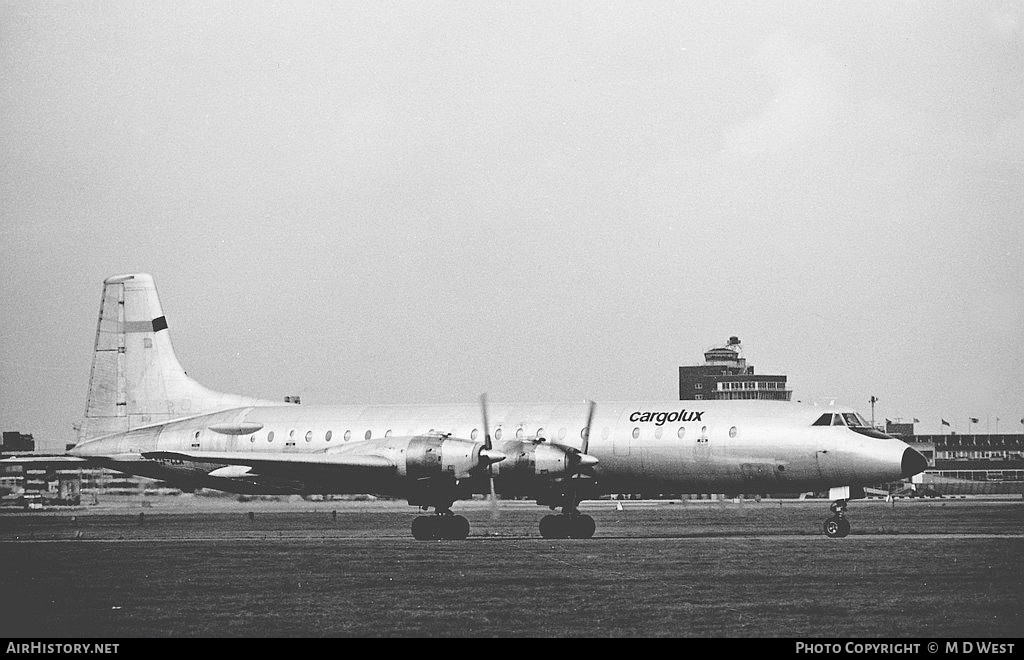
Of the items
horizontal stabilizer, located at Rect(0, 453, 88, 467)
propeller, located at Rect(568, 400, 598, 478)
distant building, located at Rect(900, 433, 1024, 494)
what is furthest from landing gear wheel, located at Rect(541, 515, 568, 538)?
distant building, located at Rect(900, 433, 1024, 494)

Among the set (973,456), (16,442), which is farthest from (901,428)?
(16,442)

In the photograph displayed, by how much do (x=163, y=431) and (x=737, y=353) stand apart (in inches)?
5443

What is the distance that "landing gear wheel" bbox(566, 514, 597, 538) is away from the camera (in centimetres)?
3666

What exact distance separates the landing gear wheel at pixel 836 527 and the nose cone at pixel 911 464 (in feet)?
6.78

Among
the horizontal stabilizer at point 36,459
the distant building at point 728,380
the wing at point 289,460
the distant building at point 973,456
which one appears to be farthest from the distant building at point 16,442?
the distant building at point 728,380

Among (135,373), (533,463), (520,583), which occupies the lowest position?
(520,583)

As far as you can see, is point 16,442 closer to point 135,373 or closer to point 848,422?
point 135,373

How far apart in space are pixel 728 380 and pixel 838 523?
13524 centimetres

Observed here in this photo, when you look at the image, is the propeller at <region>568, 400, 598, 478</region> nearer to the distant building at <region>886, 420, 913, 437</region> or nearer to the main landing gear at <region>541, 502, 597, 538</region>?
the main landing gear at <region>541, 502, 597, 538</region>

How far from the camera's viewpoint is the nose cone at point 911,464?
34719 mm

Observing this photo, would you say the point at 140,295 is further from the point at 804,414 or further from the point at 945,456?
the point at 945,456

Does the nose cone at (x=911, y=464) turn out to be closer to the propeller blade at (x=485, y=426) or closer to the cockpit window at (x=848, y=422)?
the cockpit window at (x=848, y=422)

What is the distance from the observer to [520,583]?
22.8 m

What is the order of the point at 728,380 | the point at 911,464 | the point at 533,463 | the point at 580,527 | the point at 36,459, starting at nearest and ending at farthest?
the point at 911,464 < the point at 533,463 < the point at 580,527 < the point at 36,459 < the point at 728,380
